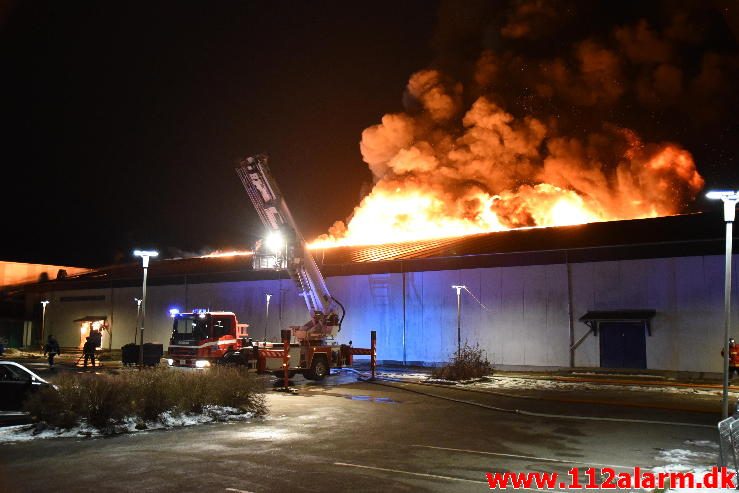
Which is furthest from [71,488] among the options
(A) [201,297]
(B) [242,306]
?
(A) [201,297]

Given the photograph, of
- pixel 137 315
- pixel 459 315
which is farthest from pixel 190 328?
pixel 137 315

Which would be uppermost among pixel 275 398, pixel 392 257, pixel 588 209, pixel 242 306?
pixel 588 209

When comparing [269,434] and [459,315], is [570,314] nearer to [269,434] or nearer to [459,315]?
[459,315]

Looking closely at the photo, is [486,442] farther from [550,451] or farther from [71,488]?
[71,488]

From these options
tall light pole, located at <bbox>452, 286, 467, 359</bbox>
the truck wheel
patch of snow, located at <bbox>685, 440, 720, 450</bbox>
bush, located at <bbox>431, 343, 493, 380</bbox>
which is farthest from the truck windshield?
patch of snow, located at <bbox>685, 440, 720, 450</bbox>

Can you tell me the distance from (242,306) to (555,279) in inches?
790

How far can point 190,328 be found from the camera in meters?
25.6

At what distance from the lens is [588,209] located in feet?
149

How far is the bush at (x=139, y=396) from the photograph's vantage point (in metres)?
12.2

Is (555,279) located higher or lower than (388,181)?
lower

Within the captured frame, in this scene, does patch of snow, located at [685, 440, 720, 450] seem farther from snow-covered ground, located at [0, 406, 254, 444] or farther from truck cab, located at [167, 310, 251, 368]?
truck cab, located at [167, 310, 251, 368]

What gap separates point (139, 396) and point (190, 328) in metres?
12.8

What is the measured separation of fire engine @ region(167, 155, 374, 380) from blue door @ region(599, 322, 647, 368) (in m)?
11.2

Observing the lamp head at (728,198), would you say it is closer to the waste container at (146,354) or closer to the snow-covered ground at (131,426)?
the snow-covered ground at (131,426)
